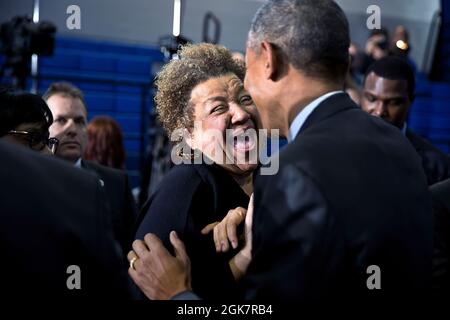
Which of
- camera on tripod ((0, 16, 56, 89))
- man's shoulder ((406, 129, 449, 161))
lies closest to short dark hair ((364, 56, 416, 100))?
man's shoulder ((406, 129, 449, 161))

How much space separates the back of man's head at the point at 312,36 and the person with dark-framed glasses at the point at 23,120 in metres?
0.93

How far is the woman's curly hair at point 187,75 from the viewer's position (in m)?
2.23

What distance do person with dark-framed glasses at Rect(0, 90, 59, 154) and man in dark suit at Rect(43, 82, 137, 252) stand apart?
3.58 ft

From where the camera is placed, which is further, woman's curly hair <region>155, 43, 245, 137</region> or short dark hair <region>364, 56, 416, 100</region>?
short dark hair <region>364, 56, 416, 100</region>

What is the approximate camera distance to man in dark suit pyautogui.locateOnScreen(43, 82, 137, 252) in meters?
3.26

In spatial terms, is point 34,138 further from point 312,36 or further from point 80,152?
A: point 80,152

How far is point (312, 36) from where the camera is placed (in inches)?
57.3

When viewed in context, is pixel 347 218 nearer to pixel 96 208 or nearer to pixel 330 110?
pixel 330 110

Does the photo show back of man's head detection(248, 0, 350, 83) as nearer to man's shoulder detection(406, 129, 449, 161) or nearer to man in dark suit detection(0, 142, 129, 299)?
man in dark suit detection(0, 142, 129, 299)

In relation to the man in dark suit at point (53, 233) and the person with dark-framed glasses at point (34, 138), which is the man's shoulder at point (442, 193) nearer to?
the man in dark suit at point (53, 233)

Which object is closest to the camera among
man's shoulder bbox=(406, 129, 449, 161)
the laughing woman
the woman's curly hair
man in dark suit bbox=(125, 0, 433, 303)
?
man in dark suit bbox=(125, 0, 433, 303)

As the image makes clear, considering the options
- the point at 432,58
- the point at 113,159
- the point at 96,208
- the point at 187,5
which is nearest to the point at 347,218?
the point at 96,208

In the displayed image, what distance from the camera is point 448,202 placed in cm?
166

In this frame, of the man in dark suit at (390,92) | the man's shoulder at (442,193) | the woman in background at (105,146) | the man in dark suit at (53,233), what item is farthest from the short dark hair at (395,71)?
the man in dark suit at (53,233)
